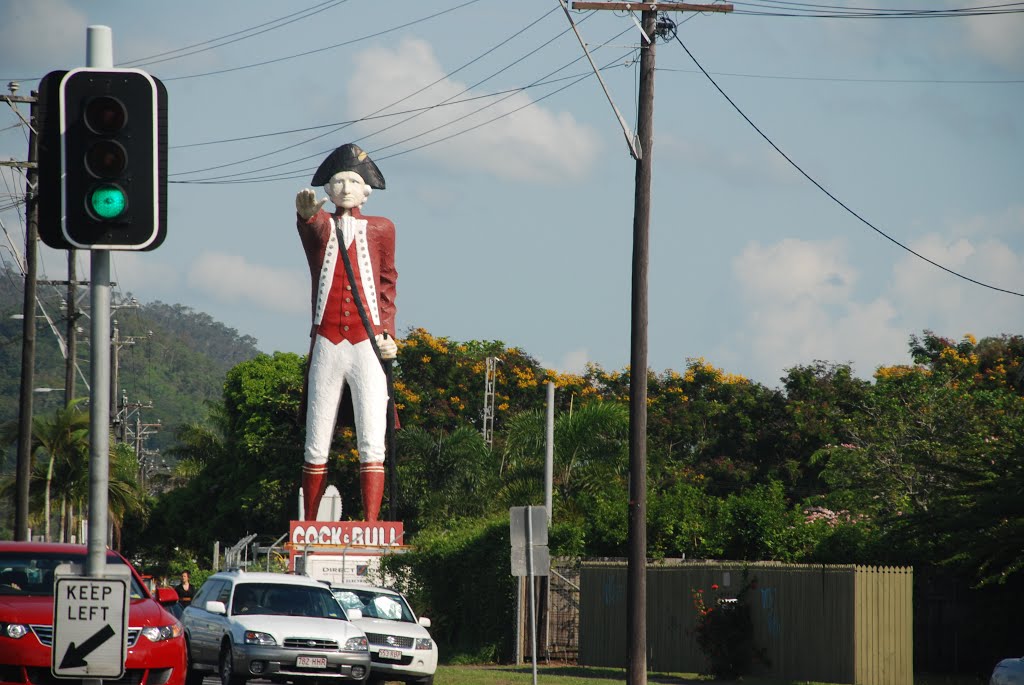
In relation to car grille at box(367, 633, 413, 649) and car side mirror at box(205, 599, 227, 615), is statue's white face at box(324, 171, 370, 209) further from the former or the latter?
car side mirror at box(205, 599, 227, 615)

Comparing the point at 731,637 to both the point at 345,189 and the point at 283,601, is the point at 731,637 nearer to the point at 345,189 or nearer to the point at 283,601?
the point at 283,601

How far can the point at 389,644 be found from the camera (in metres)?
20.7

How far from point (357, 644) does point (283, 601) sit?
1.40m

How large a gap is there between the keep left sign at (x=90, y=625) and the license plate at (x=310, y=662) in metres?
10.5

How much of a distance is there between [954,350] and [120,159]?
47189mm

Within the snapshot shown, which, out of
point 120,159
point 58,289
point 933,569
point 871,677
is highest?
point 58,289

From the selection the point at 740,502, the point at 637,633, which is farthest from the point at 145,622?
the point at 740,502

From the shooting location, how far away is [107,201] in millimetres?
7711

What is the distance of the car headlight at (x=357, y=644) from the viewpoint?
18509 millimetres

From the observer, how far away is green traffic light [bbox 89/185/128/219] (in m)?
7.70

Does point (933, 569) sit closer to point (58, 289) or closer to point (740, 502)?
point (740, 502)

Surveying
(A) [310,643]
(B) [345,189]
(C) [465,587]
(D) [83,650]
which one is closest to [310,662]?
(A) [310,643]

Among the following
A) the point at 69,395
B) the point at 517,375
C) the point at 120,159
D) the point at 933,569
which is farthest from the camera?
the point at 517,375

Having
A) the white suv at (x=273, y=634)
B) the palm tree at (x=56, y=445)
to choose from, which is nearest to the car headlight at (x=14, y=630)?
the white suv at (x=273, y=634)
